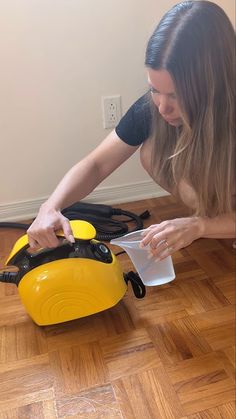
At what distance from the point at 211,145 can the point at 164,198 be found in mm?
766

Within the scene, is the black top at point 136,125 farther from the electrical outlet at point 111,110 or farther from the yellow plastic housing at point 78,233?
the electrical outlet at point 111,110

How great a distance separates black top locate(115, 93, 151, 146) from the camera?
0.98 m

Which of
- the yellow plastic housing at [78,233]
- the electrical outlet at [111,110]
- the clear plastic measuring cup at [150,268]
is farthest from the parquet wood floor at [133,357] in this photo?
the electrical outlet at [111,110]

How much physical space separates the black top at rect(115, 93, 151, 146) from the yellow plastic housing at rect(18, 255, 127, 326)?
307 millimetres

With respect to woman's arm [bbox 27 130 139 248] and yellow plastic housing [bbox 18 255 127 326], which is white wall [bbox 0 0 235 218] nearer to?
woman's arm [bbox 27 130 139 248]

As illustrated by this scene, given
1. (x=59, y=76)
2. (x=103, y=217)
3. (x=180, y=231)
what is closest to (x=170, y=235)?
(x=180, y=231)

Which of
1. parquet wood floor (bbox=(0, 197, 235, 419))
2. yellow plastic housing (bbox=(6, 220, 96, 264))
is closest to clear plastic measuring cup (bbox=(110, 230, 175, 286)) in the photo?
parquet wood floor (bbox=(0, 197, 235, 419))

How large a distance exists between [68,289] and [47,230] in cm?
13

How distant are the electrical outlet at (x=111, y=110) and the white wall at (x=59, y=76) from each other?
0.02 meters

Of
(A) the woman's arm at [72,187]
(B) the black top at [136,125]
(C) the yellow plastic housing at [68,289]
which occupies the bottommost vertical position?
(C) the yellow plastic housing at [68,289]

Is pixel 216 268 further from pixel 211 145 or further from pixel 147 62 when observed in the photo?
pixel 147 62

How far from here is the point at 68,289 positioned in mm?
862

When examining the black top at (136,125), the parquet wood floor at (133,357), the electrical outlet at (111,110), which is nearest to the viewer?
the parquet wood floor at (133,357)

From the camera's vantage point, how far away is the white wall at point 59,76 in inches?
47.8
